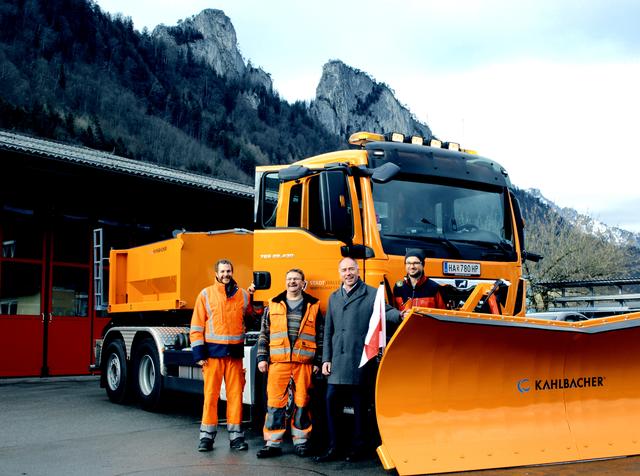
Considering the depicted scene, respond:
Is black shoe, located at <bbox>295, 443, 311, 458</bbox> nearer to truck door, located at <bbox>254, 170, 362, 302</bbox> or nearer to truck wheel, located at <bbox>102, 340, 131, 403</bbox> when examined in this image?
truck door, located at <bbox>254, 170, 362, 302</bbox>

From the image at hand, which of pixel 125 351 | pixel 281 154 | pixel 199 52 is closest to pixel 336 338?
pixel 125 351

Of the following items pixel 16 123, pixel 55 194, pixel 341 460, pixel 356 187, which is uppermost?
pixel 16 123

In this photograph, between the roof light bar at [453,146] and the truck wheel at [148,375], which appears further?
the truck wheel at [148,375]

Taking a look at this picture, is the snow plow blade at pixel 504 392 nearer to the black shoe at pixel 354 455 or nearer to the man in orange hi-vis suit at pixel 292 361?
the black shoe at pixel 354 455

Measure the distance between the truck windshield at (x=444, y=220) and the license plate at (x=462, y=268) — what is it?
0.08 m

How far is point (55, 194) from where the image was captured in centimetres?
1559

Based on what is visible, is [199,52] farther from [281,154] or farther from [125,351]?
[125,351]

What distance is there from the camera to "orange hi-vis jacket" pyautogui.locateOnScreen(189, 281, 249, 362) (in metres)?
7.03

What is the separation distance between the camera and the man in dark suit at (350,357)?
6359 millimetres

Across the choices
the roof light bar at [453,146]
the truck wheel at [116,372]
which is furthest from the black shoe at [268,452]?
the truck wheel at [116,372]

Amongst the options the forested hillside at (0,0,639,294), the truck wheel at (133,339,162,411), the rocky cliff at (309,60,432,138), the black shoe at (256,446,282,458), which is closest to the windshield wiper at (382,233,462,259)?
the black shoe at (256,446,282,458)

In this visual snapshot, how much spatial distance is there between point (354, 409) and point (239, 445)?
132 centimetres

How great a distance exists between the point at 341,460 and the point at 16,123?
5237 centimetres

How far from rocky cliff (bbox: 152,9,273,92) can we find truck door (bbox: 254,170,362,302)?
98.8m
